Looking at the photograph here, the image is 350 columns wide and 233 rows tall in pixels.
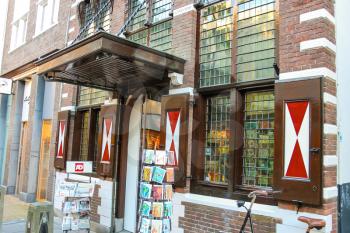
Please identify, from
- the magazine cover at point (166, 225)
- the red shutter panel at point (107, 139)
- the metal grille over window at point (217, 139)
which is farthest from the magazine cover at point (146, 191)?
the red shutter panel at point (107, 139)

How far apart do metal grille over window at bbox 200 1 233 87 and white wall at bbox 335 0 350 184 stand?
173cm

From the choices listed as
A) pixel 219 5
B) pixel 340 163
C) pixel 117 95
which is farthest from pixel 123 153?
pixel 340 163

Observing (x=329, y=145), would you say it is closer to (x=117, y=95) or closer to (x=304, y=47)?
(x=304, y=47)

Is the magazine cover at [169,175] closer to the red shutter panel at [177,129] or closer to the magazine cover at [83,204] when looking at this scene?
the red shutter panel at [177,129]

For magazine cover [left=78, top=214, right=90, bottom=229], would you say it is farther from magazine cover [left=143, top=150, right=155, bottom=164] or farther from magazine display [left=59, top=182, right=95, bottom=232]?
magazine cover [left=143, top=150, right=155, bottom=164]

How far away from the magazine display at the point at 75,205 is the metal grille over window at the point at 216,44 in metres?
3.42

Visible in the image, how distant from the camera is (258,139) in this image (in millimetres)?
5465

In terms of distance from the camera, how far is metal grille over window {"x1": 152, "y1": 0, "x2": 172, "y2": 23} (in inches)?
292

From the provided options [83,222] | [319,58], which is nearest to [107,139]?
[83,222]

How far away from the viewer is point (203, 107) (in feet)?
21.0

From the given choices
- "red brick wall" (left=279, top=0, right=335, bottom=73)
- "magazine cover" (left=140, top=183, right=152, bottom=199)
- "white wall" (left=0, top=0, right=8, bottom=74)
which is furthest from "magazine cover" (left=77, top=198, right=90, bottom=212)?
"white wall" (left=0, top=0, right=8, bottom=74)

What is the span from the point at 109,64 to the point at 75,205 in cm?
309

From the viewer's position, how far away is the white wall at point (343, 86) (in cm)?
494

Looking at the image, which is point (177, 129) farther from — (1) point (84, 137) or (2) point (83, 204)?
(1) point (84, 137)
